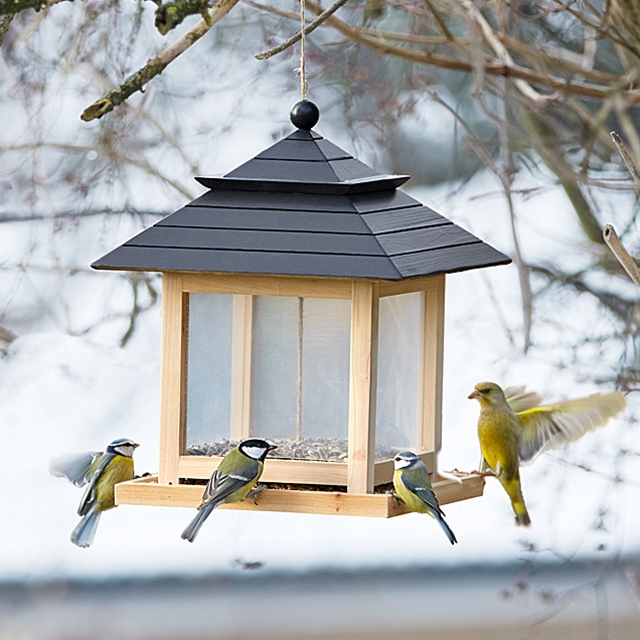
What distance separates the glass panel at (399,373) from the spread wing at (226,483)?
0.27 m

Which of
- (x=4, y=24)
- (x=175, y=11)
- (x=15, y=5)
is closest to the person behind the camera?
(x=15, y=5)

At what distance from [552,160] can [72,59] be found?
1.72 m

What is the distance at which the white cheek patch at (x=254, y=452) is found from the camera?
1.56 meters

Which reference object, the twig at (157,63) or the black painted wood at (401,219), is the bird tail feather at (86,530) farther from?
the twig at (157,63)

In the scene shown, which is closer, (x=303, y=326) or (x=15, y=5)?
(x=303, y=326)

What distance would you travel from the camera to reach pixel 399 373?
5.83ft

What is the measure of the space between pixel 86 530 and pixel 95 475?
131 millimetres

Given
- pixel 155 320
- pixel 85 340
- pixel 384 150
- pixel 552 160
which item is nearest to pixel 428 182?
pixel 384 150

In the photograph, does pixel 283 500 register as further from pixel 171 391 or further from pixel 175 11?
pixel 175 11

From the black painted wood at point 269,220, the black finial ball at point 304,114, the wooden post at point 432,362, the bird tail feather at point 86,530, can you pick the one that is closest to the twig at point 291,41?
the black finial ball at point 304,114

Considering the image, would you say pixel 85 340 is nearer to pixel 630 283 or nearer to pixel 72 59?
pixel 72 59

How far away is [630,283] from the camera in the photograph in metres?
3.38

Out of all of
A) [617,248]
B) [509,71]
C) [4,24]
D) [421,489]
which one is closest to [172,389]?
[421,489]

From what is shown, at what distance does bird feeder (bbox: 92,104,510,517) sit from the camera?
1577mm
